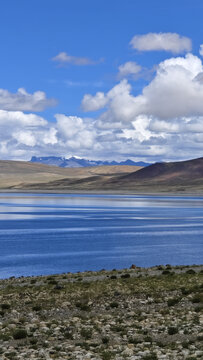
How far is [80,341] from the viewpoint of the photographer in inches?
753

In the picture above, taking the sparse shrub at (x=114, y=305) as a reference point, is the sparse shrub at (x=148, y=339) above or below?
above

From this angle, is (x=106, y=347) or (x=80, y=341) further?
Result: (x=80, y=341)

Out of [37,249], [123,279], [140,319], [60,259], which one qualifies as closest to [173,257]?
[60,259]

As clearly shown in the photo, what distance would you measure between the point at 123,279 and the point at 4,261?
3105cm

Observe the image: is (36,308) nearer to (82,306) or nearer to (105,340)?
(82,306)

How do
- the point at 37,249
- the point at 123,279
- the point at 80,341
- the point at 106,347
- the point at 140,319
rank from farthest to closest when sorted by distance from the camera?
the point at 37,249 → the point at 123,279 → the point at 140,319 → the point at 80,341 → the point at 106,347

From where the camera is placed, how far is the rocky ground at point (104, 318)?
57.4 feet

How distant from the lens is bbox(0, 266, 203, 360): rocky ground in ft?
57.4

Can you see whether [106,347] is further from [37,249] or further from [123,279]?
[37,249]

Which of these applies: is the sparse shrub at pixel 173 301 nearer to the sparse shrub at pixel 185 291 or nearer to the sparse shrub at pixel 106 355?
the sparse shrub at pixel 185 291

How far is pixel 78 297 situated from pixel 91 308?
2349 mm

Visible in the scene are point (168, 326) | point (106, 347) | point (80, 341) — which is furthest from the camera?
point (168, 326)

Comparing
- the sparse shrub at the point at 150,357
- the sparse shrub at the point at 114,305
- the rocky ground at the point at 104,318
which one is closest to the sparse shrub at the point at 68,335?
the rocky ground at the point at 104,318

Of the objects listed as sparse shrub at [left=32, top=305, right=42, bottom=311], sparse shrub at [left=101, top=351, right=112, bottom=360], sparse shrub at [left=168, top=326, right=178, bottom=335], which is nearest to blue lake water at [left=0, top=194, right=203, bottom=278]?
sparse shrub at [left=32, top=305, right=42, bottom=311]
